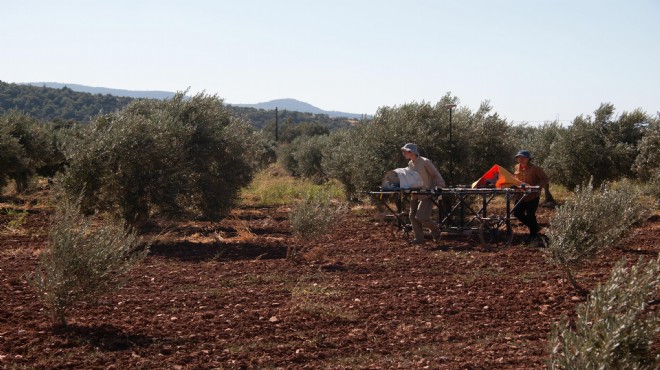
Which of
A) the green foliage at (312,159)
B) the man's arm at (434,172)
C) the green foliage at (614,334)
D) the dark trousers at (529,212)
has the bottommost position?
the green foliage at (312,159)

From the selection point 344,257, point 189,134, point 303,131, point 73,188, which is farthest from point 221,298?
point 303,131

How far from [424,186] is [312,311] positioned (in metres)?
6.34

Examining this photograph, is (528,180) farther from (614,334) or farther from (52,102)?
(52,102)

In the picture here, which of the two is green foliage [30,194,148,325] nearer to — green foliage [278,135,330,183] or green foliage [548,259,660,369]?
green foliage [548,259,660,369]

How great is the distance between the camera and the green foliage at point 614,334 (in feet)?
16.4

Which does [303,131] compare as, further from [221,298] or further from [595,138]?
[221,298]

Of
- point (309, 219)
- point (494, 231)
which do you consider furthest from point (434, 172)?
point (309, 219)

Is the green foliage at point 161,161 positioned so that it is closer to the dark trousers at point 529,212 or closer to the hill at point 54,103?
the dark trousers at point 529,212

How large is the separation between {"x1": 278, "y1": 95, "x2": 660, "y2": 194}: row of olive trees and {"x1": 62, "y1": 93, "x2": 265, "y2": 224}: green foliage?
3341 millimetres

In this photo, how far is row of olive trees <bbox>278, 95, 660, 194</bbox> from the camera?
18.5 m

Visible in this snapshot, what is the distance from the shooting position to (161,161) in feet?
53.0

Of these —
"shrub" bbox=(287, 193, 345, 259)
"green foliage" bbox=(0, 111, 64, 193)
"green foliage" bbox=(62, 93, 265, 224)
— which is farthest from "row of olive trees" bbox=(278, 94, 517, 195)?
"green foliage" bbox=(0, 111, 64, 193)

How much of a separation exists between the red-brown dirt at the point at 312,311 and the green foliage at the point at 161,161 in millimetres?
2140

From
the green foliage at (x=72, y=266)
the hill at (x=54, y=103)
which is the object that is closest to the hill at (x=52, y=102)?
the hill at (x=54, y=103)
